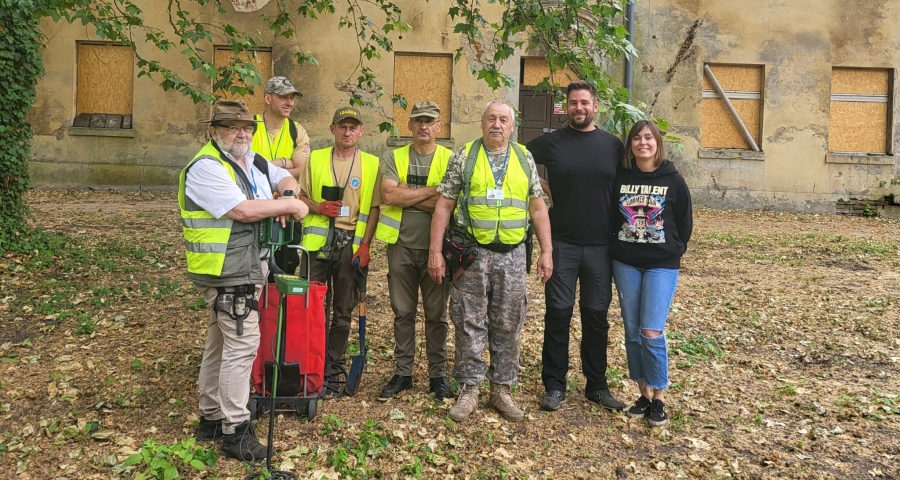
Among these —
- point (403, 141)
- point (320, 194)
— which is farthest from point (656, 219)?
point (403, 141)

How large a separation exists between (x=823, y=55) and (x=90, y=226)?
14.1m

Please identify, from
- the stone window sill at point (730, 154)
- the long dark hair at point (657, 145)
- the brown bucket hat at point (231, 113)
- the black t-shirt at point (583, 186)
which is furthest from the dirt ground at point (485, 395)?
the stone window sill at point (730, 154)

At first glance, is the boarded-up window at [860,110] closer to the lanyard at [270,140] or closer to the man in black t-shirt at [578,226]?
the man in black t-shirt at [578,226]

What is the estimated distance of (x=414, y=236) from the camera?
491 cm

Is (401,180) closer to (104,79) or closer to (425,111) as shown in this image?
(425,111)

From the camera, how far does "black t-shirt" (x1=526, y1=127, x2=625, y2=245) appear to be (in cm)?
469

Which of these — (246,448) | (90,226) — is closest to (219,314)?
(246,448)

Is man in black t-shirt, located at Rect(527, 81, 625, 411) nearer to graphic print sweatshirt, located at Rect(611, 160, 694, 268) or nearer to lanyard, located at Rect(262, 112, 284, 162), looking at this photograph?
graphic print sweatshirt, located at Rect(611, 160, 694, 268)

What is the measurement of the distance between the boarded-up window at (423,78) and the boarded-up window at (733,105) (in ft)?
17.6

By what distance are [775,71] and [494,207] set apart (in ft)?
42.5

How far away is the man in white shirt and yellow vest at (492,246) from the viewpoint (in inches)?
179

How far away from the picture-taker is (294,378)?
447 centimetres

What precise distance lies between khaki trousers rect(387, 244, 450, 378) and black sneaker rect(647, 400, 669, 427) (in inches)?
53.5

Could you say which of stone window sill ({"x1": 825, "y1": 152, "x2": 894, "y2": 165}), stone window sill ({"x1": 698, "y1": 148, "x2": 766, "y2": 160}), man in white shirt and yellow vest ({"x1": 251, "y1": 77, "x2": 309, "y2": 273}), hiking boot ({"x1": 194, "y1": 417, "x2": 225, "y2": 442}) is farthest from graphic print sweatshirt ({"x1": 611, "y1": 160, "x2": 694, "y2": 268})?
stone window sill ({"x1": 825, "y1": 152, "x2": 894, "y2": 165})
